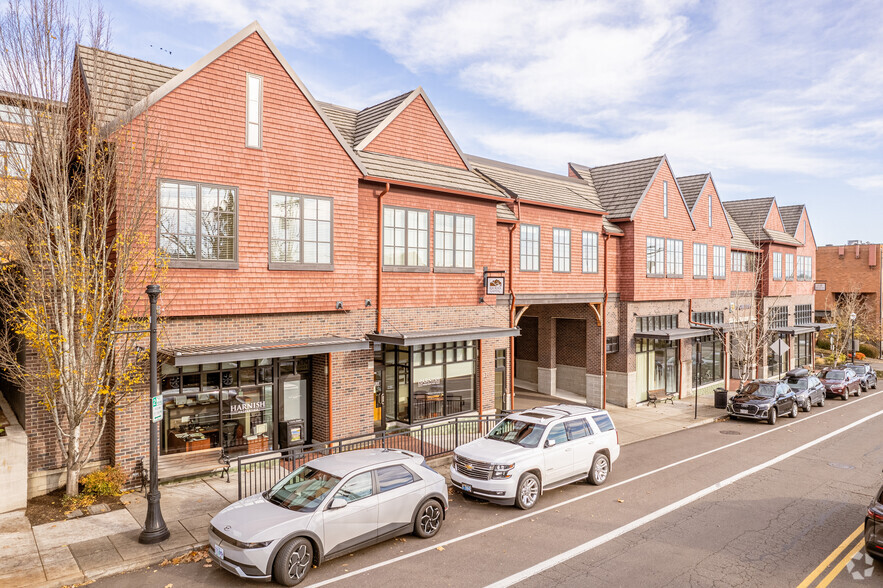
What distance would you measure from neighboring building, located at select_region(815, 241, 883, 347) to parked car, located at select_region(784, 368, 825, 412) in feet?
90.9

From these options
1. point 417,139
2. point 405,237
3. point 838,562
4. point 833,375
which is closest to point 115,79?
point 405,237

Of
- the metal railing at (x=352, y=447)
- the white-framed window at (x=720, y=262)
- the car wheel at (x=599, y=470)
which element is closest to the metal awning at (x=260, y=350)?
the metal railing at (x=352, y=447)

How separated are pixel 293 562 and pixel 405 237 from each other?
10559 millimetres

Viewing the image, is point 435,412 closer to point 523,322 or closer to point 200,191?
point 200,191

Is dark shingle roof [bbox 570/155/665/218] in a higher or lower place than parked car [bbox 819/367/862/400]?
higher

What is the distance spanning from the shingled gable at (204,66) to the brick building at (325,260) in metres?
0.04

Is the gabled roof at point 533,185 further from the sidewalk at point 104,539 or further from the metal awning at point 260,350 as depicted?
the sidewalk at point 104,539

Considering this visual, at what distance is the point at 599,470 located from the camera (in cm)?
1390

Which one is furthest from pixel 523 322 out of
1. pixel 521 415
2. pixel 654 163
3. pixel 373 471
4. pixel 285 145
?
pixel 373 471

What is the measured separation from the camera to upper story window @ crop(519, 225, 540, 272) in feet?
71.3

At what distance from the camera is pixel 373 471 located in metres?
9.79

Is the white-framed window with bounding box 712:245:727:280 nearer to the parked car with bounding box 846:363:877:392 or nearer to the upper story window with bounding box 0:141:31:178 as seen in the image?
the parked car with bounding box 846:363:877:392

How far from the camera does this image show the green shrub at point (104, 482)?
11516mm

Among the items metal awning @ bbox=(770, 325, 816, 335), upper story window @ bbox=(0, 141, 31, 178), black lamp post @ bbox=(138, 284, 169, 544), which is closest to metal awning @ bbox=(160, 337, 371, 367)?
black lamp post @ bbox=(138, 284, 169, 544)
